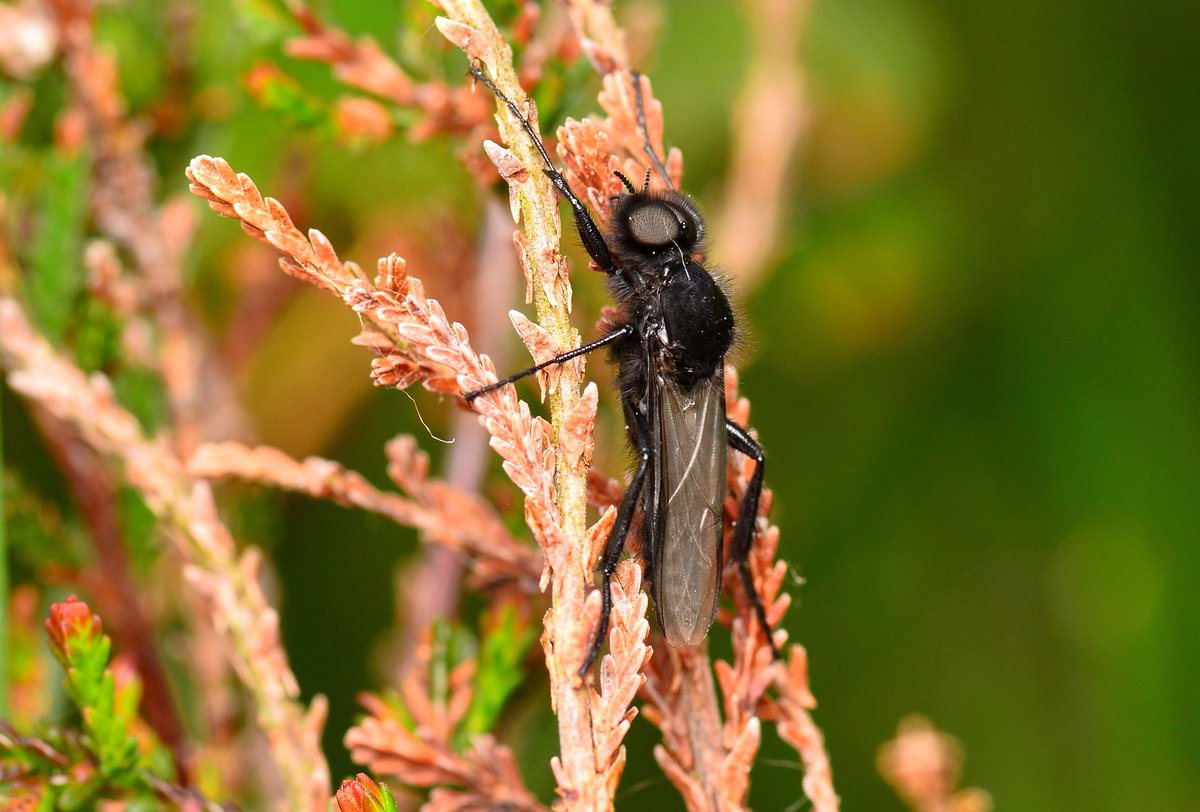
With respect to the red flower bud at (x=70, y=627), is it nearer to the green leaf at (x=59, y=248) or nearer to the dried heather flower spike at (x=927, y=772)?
the green leaf at (x=59, y=248)

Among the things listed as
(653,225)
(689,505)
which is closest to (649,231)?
(653,225)

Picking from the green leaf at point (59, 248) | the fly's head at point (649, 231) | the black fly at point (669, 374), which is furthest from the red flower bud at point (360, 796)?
the green leaf at point (59, 248)

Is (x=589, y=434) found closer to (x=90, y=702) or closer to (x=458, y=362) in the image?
(x=458, y=362)

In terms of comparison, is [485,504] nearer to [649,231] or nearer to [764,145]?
[649,231]

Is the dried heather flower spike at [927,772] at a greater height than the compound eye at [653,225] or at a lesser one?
lesser

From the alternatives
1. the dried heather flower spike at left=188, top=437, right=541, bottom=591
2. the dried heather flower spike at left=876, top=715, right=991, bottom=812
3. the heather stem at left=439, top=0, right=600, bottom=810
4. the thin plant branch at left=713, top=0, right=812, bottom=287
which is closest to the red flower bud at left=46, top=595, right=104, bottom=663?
the dried heather flower spike at left=188, top=437, right=541, bottom=591
